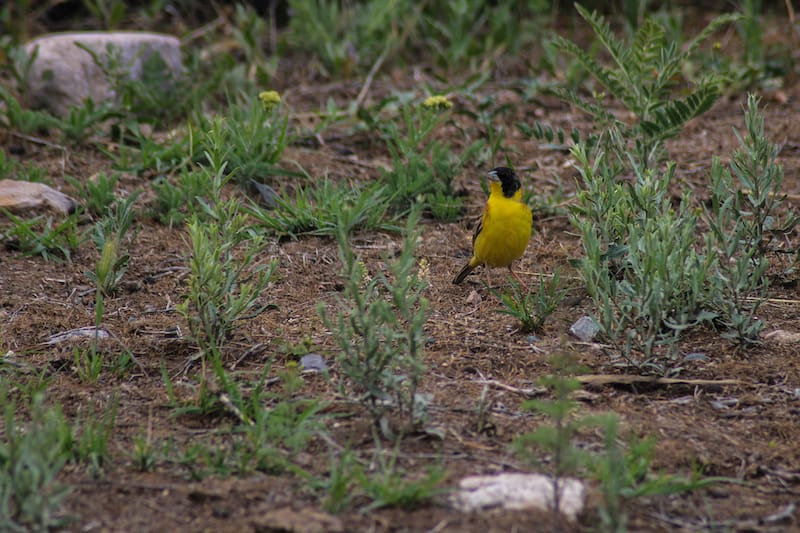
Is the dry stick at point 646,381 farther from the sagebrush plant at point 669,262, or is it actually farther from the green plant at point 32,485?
the green plant at point 32,485

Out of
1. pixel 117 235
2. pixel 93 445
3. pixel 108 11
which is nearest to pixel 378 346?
pixel 93 445

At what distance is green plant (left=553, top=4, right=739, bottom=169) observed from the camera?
486 cm

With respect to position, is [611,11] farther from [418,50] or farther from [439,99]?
[439,99]

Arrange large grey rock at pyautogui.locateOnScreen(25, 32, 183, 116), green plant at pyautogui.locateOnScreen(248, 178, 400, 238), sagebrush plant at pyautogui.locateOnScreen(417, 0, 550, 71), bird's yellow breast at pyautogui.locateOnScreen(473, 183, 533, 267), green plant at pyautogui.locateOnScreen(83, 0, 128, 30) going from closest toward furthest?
bird's yellow breast at pyautogui.locateOnScreen(473, 183, 533, 267) → green plant at pyautogui.locateOnScreen(248, 178, 400, 238) → large grey rock at pyautogui.locateOnScreen(25, 32, 183, 116) → sagebrush plant at pyautogui.locateOnScreen(417, 0, 550, 71) → green plant at pyautogui.locateOnScreen(83, 0, 128, 30)

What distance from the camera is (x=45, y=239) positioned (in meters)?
5.03

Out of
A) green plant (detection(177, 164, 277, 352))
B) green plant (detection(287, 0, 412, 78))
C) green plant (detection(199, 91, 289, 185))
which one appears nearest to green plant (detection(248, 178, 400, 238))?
green plant (detection(199, 91, 289, 185))

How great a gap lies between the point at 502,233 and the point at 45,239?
245 cm

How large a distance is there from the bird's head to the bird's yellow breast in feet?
0.21

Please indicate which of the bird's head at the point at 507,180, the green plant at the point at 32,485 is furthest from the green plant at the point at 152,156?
the green plant at the point at 32,485

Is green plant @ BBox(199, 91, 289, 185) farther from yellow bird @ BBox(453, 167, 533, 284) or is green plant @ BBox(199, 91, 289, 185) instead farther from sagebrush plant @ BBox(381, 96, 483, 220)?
yellow bird @ BBox(453, 167, 533, 284)

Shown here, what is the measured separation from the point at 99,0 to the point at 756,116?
7.07m

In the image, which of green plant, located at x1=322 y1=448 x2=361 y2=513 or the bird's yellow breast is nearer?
green plant, located at x1=322 y1=448 x2=361 y2=513

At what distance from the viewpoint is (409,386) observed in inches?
134

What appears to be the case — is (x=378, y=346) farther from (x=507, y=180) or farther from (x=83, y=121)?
(x=83, y=121)
